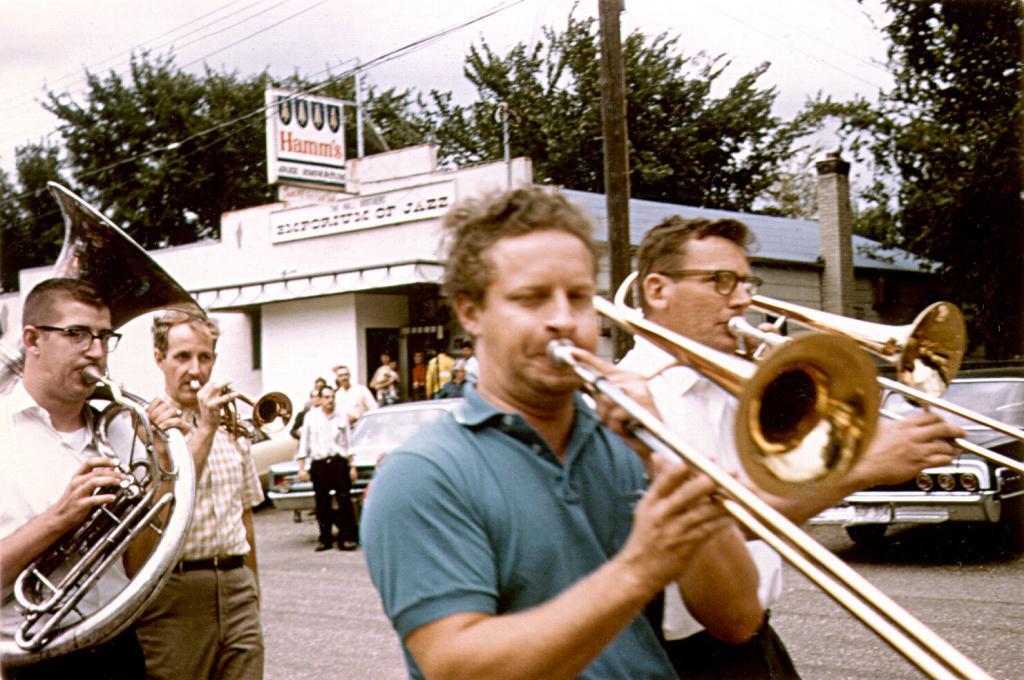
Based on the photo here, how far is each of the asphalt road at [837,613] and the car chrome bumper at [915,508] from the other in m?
0.35

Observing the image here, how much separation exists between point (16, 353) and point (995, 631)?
546 cm

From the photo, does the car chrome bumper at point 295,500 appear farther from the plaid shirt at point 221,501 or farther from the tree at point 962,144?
the tree at point 962,144

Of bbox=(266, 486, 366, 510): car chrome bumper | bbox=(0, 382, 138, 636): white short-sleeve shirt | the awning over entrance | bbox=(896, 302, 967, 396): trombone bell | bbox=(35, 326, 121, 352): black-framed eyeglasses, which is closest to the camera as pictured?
bbox=(0, 382, 138, 636): white short-sleeve shirt

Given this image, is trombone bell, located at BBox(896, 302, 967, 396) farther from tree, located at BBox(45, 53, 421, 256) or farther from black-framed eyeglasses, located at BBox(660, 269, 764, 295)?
tree, located at BBox(45, 53, 421, 256)

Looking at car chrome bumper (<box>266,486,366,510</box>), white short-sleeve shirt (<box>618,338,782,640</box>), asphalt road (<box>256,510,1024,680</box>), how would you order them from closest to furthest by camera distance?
white short-sleeve shirt (<box>618,338,782,640</box>) → asphalt road (<box>256,510,1024,680</box>) → car chrome bumper (<box>266,486,366,510</box>)

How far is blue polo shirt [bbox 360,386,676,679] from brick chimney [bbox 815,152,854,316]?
19375mm

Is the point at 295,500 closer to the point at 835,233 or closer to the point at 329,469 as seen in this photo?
the point at 329,469

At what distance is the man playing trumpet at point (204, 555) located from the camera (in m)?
3.81

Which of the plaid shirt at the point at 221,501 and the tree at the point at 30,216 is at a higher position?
the tree at the point at 30,216

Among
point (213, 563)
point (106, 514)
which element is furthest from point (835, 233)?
point (106, 514)

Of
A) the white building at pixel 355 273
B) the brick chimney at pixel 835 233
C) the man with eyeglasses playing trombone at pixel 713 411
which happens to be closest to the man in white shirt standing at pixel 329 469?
the white building at pixel 355 273

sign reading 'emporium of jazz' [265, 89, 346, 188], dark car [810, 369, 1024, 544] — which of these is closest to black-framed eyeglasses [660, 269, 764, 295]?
dark car [810, 369, 1024, 544]

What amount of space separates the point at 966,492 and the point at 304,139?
15.1 meters

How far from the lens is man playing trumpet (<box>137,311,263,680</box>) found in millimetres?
3807
